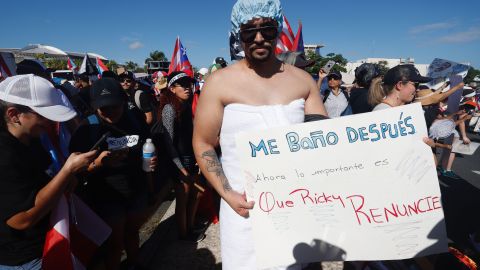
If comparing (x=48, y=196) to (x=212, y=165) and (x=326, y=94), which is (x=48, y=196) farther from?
(x=326, y=94)

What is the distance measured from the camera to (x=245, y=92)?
141cm

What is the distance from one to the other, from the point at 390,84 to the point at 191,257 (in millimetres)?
2648

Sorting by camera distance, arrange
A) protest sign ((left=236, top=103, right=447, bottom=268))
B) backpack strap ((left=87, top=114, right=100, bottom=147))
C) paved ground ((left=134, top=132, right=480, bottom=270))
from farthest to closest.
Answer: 1. paved ground ((left=134, top=132, right=480, bottom=270))
2. backpack strap ((left=87, top=114, right=100, bottom=147))
3. protest sign ((left=236, top=103, right=447, bottom=268))

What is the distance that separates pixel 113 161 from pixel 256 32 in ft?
4.69

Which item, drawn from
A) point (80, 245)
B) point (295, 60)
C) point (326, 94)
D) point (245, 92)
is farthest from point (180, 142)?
point (326, 94)

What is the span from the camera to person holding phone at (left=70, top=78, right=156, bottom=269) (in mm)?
2156

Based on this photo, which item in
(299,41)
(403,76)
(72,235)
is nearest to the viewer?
(72,235)

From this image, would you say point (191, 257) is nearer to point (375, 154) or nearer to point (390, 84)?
point (375, 154)

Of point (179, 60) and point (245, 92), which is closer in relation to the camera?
point (245, 92)

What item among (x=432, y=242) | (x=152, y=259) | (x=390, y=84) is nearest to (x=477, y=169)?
(x=390, y=84)

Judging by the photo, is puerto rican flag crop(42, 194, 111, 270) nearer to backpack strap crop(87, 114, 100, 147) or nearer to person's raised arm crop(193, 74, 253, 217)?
backpack strap crop(87, 114, 100, 147)

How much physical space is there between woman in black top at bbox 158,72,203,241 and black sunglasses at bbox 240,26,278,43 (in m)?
1.85

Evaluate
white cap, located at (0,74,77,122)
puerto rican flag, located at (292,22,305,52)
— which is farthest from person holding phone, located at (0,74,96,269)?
puerto rican flag, located at (292,22,305,52)

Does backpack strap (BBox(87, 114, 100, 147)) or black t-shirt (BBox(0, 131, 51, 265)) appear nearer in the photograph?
black t-shirt (BBox(0, 131, 51, 265))
